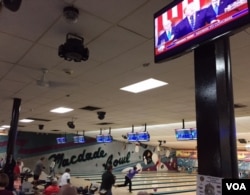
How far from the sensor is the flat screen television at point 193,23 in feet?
5.41

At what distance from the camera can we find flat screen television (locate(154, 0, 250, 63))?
1.65m

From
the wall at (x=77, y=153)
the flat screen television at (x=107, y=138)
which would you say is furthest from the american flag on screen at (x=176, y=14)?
the wall at (x=77, y=153)

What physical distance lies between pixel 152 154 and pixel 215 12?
74.1 feet

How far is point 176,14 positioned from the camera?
2.03m

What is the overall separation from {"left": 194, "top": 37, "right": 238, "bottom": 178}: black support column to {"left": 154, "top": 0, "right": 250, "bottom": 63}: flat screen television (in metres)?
0.12

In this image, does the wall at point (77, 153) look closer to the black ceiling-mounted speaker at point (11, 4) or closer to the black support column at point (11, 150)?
the black support column at point (11, 150)

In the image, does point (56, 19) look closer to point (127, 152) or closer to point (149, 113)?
point (149, 113)

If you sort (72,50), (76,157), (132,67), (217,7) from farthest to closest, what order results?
(76,157) → (132,67) → (72,50) → (217,7)

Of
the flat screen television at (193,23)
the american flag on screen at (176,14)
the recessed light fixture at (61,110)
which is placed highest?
the recessed light fixture at (61,110)

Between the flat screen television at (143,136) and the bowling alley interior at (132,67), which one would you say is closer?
the bowling alley interior at (132,67)

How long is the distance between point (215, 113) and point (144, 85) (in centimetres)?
364

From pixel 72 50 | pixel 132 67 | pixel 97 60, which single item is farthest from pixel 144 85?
pixel 72 50

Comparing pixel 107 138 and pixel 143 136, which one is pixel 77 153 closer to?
pixel 107 138

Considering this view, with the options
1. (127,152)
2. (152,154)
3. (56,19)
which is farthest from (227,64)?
(152,154)
